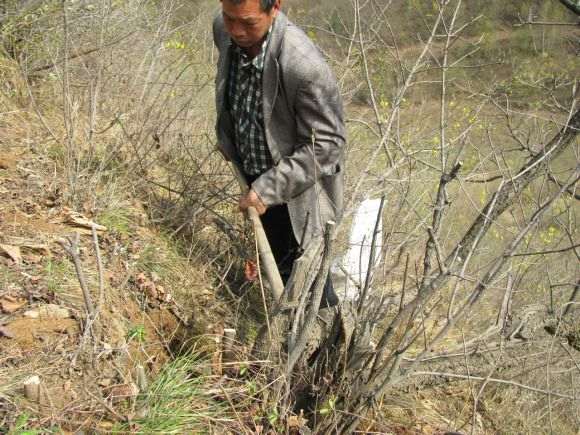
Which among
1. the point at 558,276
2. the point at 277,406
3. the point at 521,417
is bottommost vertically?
the point at 558,276

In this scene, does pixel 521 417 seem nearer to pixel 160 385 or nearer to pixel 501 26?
pixel 160 385

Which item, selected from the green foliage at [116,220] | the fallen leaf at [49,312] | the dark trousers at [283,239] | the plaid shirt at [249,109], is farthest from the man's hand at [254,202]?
the green foliage at [116,220]

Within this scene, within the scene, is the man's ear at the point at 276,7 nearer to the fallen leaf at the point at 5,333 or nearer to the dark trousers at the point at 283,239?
the dark trousers at the point at 283,239

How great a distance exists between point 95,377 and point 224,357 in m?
0.60

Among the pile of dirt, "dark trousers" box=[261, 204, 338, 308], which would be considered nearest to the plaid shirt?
"dark trousers" box=[261, 204, 338, 308]

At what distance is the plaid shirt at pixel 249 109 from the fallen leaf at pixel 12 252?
3.70 feet

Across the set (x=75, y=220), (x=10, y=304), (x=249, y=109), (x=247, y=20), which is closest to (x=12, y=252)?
(x=10, y=304)

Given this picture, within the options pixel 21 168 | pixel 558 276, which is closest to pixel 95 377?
pixel 21 168

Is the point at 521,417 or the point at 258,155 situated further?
the point at 521,417

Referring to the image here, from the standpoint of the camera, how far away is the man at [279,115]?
246cm

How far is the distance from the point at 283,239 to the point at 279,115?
2.65 feet

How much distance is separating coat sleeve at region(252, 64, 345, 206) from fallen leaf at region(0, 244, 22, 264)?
1105 mm

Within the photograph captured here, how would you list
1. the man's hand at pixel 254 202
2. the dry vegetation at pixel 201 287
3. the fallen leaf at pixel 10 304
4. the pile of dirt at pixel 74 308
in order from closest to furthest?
the pile of dirt at pixel 74 308 → the dry vegetation at pixel 201 287 → the fallen leaf at pixel 10 304 → the man's hand at pixel 254 202

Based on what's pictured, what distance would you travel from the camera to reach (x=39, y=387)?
6.89 feet
